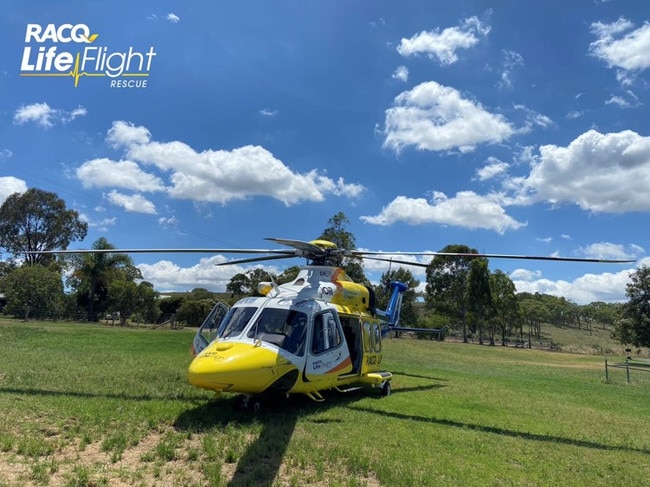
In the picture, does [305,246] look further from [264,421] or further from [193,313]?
[193,313]

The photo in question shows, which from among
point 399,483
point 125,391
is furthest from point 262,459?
point 125,391

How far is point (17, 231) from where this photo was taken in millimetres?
60438

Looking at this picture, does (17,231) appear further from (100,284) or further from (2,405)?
(2,405)

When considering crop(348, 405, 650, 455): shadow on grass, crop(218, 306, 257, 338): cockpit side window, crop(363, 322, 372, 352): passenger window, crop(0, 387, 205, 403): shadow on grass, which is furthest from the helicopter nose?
crop(363, 322, 372, 352): passenger window

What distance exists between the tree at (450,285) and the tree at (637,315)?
17.4 metres

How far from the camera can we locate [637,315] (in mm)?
41562

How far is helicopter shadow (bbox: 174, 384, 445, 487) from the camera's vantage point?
18.8 feet

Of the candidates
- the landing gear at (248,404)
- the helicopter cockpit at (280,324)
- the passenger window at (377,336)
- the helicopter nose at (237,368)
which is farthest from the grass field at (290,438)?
the helicopter cockpit at (280,324)

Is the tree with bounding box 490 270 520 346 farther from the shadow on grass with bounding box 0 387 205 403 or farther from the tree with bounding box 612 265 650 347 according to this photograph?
the shadow on grass with bounding box 0 387 205 403

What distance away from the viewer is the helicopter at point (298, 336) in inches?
312

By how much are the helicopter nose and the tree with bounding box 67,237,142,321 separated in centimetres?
4515

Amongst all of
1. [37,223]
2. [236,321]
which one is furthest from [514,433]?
[37,223]

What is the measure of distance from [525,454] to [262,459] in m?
4.24

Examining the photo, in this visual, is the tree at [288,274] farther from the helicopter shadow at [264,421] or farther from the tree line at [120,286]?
the helicopter shadow at [264,421]
